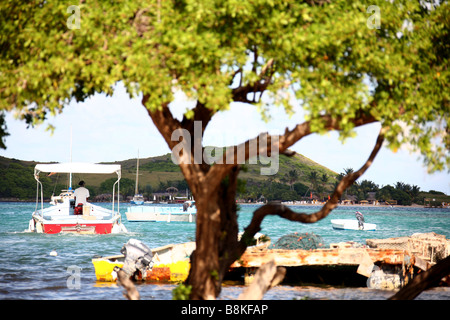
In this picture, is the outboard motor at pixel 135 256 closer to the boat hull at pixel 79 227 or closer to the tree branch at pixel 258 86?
the tree branch at pixel 258 86

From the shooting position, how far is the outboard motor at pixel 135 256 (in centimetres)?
1816

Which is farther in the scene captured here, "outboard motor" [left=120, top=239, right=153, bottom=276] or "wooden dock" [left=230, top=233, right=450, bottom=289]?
"wooden dock" [left=230, top=233, right=450, bottom=289]

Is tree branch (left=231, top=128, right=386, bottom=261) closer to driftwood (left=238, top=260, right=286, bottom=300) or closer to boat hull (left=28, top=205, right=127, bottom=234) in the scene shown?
driftwood (left=238, top=260, right=286, bottom=300)

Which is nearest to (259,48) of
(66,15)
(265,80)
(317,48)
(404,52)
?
(317,48)

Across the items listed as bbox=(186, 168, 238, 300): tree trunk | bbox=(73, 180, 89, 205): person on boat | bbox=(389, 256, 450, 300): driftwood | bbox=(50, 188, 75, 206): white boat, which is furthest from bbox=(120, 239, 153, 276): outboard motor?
bbox=(50, 188, 75, 206): white boat

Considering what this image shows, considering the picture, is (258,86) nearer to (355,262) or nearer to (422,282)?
(422,282)

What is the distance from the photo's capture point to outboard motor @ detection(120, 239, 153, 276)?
59.6 feet

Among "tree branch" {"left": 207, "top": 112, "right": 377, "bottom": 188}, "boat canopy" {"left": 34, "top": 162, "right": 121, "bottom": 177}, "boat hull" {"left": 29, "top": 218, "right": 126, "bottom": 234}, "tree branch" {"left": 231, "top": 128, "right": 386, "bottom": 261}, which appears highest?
"boat canopy" {"left": 34, "top": 162, "right": 121, "bottom": 177}

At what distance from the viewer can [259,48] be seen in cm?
868

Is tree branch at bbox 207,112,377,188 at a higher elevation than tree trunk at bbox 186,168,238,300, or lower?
higher

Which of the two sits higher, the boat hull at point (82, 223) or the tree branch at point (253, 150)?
the tree branch at point (253, 150)

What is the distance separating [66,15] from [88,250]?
1155 inches

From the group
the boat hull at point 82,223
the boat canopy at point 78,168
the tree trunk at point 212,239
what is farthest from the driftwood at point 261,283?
the boat hull at point 82,223
